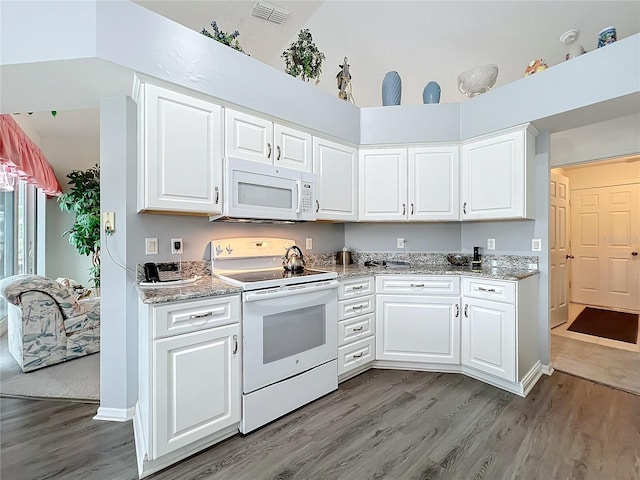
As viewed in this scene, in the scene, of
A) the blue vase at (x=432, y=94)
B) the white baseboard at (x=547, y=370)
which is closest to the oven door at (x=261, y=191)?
the blue vase at (x=432, y=94)

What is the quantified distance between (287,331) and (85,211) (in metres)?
3.87

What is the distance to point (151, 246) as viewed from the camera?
2.17 m

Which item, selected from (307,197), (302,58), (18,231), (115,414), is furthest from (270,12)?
(18,231)

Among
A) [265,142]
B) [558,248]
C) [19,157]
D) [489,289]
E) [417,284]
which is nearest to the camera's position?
[265,142]

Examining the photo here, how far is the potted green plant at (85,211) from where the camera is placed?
4.13m

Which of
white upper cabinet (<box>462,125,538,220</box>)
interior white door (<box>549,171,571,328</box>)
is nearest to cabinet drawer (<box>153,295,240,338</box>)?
white upper cabinet (<box>462,125,538,220</box>)

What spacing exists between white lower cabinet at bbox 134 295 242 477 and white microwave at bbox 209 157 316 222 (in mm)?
687

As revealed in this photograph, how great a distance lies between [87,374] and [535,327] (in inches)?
158

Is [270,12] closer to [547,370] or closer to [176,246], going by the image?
[176,246]

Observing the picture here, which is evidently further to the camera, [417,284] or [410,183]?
[410,183]

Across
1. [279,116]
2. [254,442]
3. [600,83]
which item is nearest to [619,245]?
[600,83]

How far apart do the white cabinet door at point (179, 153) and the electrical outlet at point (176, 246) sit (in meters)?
0.36

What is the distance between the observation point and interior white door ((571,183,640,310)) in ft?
16.1

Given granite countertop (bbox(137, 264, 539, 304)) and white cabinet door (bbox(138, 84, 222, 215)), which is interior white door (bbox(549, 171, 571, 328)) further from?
white cabinet door (bbox(138, 84, 222, 215))
